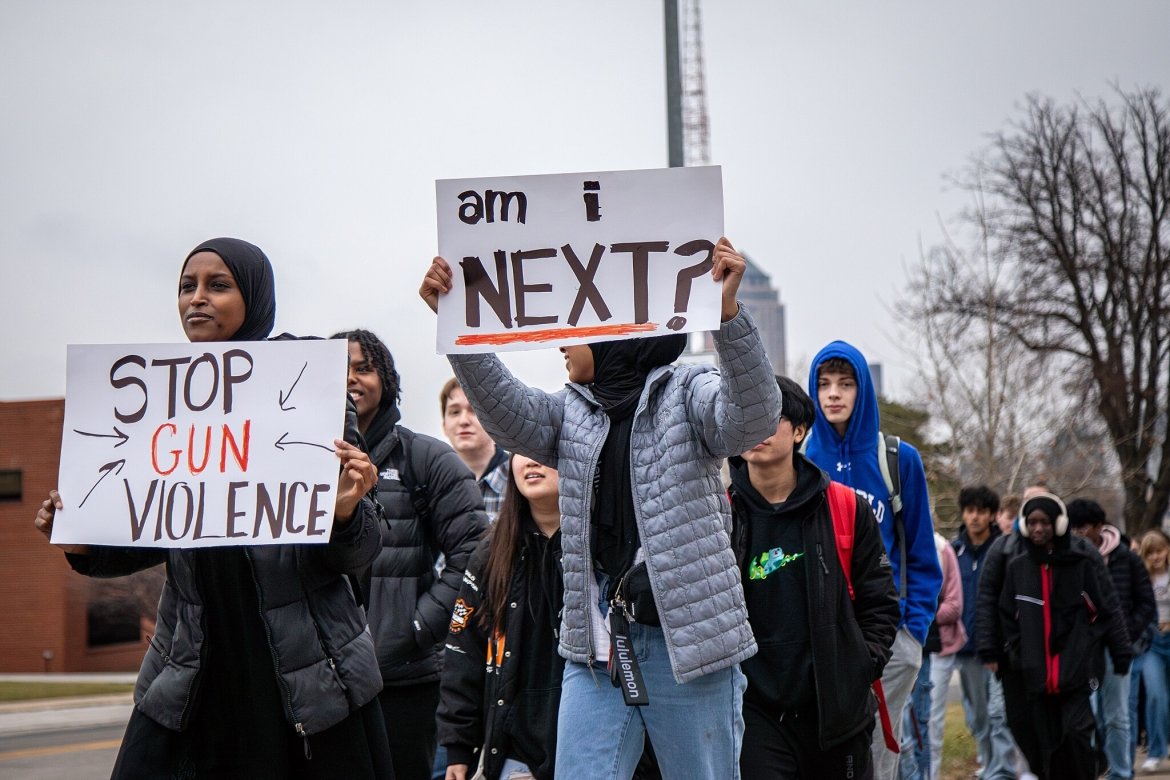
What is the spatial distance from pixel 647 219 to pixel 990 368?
14.9 metres

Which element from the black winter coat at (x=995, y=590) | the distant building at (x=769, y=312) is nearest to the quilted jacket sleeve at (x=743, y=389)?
the black winter coat at (x=995, y=590)

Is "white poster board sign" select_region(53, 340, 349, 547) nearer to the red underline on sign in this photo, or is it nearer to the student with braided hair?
the red underline on sign

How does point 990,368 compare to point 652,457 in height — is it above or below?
above

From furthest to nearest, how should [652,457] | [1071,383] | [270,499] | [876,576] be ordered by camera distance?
[1071,383] → [876,576] → [652,457] → [270,499]

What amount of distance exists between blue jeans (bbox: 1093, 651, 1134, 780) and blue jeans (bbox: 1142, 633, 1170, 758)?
7.72 ft

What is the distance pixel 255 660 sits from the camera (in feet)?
11.1

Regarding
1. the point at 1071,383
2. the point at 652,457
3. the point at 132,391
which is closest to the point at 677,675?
the point at 652,457

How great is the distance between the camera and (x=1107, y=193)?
89.7 ft

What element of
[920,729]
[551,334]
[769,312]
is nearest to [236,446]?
[551,334]

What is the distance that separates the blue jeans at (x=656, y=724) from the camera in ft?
12.0

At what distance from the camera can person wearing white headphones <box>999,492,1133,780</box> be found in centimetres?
796

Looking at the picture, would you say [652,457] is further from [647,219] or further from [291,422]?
[291,422]

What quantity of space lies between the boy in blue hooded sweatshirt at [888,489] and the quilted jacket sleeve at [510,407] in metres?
2.03

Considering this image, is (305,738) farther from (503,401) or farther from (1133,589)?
(1133,589)
